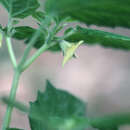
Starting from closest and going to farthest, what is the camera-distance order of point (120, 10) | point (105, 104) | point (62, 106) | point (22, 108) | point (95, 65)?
1. point (22, 108)
2. point (120, 10)
3. point (62, 106)
4. point (105, 104)
5. point (95, 65)

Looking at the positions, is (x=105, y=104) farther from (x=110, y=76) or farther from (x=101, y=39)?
(x=101, y=39)

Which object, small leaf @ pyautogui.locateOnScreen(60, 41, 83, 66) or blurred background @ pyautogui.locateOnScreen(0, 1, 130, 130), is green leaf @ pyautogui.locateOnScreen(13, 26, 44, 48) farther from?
blurred background @ pyautogui.locateOnScreen(0, 1, 130, 130)

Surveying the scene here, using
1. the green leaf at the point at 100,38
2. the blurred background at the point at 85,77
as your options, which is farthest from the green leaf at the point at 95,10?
the blurred background at the point at 85,77

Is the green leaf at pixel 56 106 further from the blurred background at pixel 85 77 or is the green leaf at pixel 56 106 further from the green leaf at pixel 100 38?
the blurred background at pixel 85 77

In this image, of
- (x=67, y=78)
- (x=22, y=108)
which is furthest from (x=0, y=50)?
(x=22, y=108)

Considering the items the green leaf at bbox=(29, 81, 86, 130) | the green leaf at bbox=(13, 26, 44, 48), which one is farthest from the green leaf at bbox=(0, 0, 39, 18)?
the green leaf at bbox=(29, 81, 86, 130)
